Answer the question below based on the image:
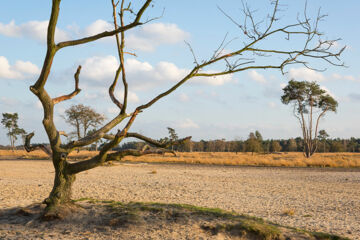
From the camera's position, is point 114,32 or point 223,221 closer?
point 114,32

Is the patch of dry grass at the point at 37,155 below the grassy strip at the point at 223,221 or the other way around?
the other way around

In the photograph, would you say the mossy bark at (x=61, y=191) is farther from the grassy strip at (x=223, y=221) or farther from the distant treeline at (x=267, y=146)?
the distant treeline at (x=267, y=146)

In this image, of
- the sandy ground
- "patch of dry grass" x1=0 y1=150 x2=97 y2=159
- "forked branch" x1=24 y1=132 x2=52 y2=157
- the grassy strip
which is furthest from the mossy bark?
"patch of dry grass" x1=0 y1=150 x2=97 y2=159

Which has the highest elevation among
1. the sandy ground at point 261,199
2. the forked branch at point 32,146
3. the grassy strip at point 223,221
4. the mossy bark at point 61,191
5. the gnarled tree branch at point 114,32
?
the gnarled tree branch at point 114,32

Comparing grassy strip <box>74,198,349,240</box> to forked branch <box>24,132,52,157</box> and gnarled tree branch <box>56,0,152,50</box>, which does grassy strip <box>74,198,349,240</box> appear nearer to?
forked branch <box>24,132,52,157</box>

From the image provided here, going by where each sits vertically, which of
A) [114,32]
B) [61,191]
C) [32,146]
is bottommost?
[61,191]

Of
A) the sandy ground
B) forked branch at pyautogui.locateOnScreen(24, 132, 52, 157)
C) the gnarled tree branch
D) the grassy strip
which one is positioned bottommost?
the sandy ground

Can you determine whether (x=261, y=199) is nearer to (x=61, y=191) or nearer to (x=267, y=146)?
(x=61, y=191)

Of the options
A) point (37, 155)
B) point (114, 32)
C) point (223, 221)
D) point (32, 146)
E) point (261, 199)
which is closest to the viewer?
point (114, 32)

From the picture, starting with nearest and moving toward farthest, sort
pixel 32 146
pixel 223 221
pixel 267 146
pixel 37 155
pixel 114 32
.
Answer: pixel 114 32, pixel 223 221, pixel 32 146, pixel 37 155, pixel 267 146

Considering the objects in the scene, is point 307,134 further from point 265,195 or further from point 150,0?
point 150,0

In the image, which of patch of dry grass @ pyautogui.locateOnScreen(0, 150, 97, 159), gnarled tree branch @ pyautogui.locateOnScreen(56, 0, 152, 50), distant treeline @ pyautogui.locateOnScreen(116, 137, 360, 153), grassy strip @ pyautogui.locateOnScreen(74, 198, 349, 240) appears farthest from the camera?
distant treeline @ pyautogui.locateOnScreen(116, 137, 360, 153)

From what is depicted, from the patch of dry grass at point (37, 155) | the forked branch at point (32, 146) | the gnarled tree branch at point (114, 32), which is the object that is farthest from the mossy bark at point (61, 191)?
the patch of dry grass at point (37, 155)

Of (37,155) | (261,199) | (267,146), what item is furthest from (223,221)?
(267,146)
